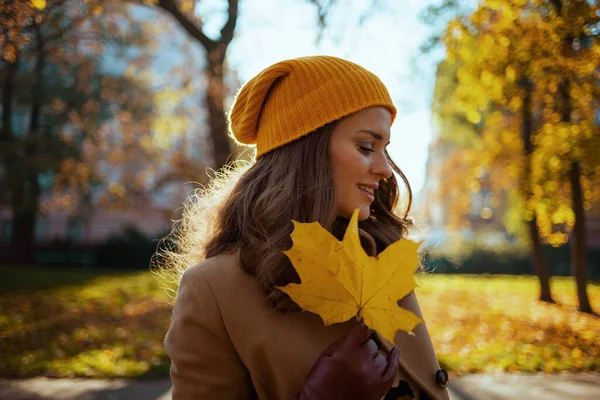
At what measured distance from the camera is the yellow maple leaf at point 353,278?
3.87 ft

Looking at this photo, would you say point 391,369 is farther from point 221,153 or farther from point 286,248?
point 221,153

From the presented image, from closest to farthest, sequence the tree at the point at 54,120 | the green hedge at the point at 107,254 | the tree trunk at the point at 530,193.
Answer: the tree trunk at the point at 530,193, the tree at the point at 54,120, the green hedge at the point at 107,254

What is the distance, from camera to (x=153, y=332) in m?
7.46

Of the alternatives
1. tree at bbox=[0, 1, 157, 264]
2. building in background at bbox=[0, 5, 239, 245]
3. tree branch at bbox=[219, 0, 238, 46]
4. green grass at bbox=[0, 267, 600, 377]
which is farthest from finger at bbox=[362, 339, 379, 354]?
tree at bbox=[0, 1, 157, 264]

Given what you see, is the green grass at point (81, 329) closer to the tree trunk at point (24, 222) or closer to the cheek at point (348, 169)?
the tree trunk at point (24, 222)

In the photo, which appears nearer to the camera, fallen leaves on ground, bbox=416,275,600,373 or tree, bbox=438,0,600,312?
fallen leaves on ground, bbox=416,275,600,373

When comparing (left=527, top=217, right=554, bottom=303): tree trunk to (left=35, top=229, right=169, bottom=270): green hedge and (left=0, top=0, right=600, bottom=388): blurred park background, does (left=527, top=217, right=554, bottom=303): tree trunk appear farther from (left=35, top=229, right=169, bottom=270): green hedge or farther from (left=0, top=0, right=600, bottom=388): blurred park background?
(left=35, top=229, right=169, bottom=270): green hedge

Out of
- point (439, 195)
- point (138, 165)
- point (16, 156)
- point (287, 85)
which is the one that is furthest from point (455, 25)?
point (138, 165)

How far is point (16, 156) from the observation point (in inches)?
603

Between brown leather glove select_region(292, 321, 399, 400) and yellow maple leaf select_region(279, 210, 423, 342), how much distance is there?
90 mm

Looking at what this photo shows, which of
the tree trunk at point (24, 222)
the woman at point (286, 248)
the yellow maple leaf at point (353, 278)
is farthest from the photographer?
the tree trunk at point (24, 222)

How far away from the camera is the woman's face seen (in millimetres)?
1664

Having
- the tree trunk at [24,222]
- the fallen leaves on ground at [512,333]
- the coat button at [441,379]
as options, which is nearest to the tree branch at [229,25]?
the fallen leaves on ground at [512,333]

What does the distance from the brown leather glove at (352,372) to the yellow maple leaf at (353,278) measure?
0.29 ft
